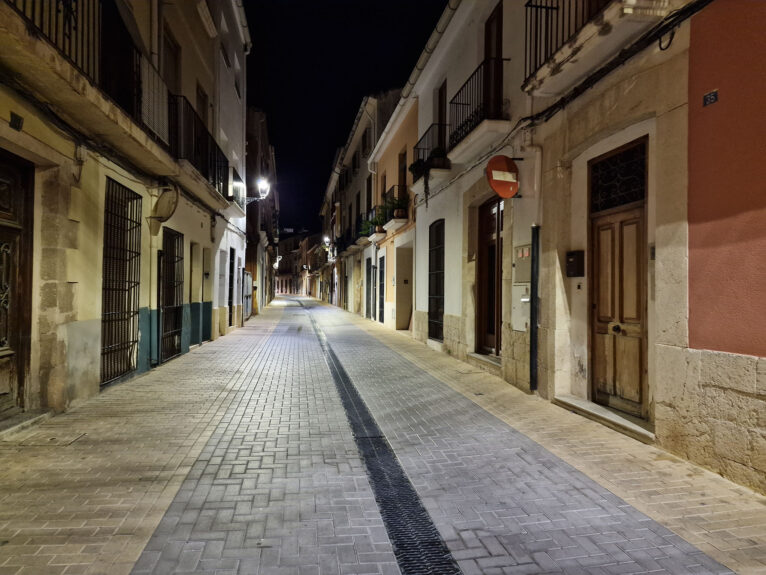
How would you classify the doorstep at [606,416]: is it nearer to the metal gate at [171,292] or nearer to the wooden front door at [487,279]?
the wooden front door at [487,279]

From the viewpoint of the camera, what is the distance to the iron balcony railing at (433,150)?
34.5ft

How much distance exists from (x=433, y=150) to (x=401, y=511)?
29.5 ft

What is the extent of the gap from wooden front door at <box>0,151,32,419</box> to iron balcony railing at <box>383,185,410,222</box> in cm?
1065

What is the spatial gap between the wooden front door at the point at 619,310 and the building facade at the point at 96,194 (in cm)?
608

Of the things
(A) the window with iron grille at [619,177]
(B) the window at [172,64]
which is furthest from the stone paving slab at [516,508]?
(B) the window at [172,64]

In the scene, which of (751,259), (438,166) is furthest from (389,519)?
(438,166)

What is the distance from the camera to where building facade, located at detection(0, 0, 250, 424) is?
4770 mm

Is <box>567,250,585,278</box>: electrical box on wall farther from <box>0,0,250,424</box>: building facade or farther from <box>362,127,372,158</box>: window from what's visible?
<box>362,127,372,158</box>: window

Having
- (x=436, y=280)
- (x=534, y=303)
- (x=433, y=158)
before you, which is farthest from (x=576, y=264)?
(x=436, y=280)

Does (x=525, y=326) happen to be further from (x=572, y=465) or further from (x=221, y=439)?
(x=221, y=439)

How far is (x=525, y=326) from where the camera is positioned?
6.87 metres

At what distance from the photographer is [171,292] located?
9.65m

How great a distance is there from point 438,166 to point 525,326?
5.00m

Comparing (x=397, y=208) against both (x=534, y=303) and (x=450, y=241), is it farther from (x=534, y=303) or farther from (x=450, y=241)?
(x=534, y=303)
